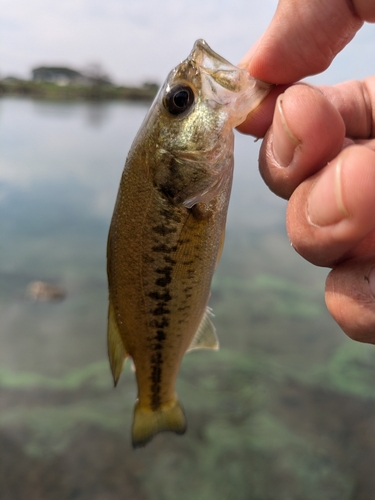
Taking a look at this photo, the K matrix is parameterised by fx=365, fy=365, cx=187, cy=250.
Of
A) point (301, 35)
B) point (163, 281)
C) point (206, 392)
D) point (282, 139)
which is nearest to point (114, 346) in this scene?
point (163, 281)

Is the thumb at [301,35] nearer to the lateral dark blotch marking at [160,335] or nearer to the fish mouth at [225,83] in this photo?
the fish mouth at [225,83]

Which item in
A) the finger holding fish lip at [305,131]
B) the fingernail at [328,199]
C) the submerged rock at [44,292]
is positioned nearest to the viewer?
the fingernail at [328,199]

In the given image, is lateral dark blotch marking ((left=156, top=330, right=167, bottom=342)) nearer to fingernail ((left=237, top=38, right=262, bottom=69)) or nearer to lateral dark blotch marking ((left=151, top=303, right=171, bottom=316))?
lateral dark blotch marking ((left=151, top=303, right=171, bottom=316))

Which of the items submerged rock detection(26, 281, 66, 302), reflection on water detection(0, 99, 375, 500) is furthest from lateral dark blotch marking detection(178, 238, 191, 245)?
submerged rock detection(26, 281, 66, 302)

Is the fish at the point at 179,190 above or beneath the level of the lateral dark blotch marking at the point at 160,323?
above

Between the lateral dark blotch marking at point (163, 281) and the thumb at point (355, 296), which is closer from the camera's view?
the thumb at point (355, 296)

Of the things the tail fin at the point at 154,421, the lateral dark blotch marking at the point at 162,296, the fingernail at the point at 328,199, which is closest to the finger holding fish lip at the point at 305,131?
the fingernail at the point at 328,199
